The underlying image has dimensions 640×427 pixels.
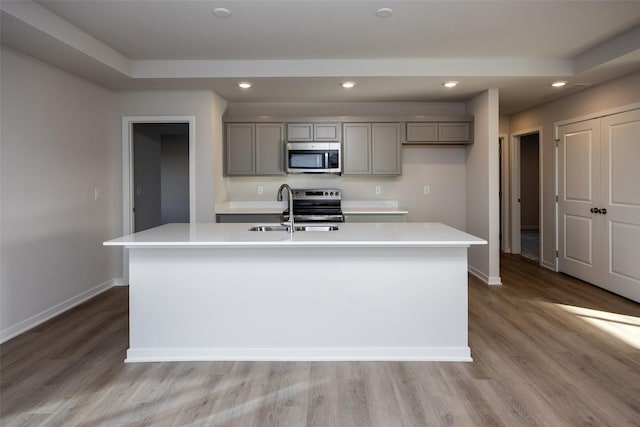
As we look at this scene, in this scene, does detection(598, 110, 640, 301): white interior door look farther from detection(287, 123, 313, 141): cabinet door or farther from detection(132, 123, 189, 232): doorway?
detection(132, 123, 189, 232): doorway

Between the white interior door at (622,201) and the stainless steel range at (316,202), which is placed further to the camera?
the stainless steel range at (316,202)

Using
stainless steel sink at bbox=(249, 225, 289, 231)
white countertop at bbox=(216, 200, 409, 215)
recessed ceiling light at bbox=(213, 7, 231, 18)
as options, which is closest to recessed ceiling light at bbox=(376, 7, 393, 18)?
recessed ceiling light at bbox=(213, 7, 231, 18)

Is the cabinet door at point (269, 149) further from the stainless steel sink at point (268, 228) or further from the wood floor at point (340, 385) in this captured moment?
the wood floor at point (340, 385)

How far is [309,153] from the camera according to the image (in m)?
5.08

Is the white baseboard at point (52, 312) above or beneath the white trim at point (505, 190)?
beneath

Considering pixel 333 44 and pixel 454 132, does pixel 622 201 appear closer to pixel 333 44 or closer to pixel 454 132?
pixel 454 132

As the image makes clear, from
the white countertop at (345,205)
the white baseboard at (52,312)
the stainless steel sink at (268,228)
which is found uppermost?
the white countertop at (345,205)

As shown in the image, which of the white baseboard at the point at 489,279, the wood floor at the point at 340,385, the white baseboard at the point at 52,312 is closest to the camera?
the wood floor at the point at 340,385

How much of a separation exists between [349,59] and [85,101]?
2.69 meters

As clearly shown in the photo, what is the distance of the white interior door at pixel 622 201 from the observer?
4055 mm

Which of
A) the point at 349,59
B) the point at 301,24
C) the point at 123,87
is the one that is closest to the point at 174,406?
the point at 301,24

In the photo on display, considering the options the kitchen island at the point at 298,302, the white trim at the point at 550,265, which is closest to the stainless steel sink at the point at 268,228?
the kitchen island at the point at 298,302

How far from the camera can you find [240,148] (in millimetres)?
5117

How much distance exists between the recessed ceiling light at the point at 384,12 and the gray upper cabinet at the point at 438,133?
230 centimetres
